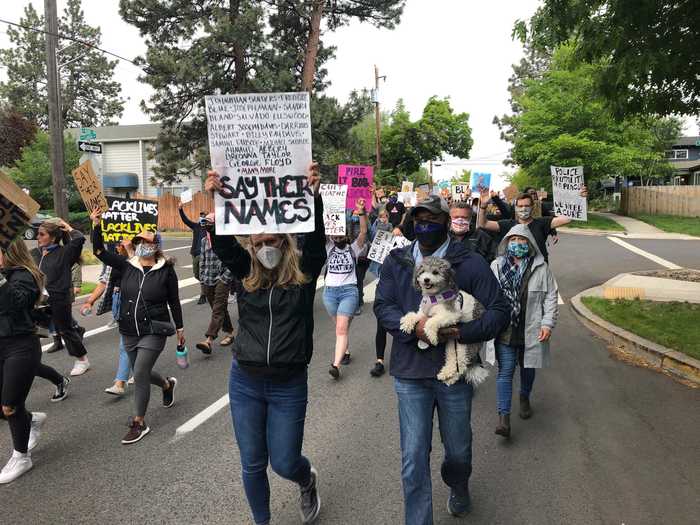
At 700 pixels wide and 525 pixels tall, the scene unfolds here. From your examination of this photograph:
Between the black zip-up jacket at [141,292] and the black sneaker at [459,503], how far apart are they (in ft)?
9.33

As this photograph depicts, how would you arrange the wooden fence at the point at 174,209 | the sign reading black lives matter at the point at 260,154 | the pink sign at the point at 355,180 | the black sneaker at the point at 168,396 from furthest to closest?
the wooden fence at the point at 174,209 < the pink sign at the point at 355,180 < the black sneaker at the point at 168,396 < the sign reading black lives matter at the point at 260,154

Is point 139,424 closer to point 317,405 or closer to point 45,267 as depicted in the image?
point 317,405

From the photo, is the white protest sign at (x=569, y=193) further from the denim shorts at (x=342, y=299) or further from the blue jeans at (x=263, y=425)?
the blue jeans at (x=263, y=425)

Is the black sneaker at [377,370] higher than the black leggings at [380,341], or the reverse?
the black leggings at [380,341]

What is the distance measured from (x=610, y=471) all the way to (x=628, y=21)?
5424mm

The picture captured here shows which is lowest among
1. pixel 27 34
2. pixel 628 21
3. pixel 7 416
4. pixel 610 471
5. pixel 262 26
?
pixel 610 471

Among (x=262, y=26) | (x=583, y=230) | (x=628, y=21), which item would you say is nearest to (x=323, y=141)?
(x=262, y=26)

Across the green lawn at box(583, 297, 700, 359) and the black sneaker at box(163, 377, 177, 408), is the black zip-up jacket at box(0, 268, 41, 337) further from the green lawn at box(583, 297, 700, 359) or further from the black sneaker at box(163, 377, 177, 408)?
the green lawn at box(583, 297, 700, 359)

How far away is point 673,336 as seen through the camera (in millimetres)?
7062

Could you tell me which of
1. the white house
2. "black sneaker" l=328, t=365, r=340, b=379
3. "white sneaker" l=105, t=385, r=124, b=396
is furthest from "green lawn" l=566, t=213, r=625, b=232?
"white sneaker" l=105, t=385, r=124, b=396

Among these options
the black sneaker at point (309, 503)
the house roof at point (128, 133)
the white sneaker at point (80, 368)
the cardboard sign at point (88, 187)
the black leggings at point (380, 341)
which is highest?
the house roof at point (128, 133)

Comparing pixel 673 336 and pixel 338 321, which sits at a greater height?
pixel 338 321

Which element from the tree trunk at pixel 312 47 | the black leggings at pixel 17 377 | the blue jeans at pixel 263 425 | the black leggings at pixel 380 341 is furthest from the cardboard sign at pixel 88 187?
the tree trunk at pixel 312 47

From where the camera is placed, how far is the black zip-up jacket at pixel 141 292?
4.74 metres
